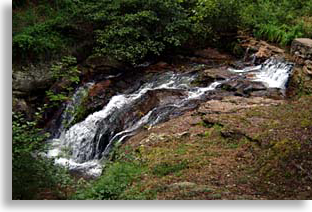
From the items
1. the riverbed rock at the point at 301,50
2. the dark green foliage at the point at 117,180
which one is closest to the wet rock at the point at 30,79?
the dark green foliage at the point at 117,180

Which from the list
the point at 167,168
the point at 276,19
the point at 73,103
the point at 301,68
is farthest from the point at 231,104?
the point at 276,19

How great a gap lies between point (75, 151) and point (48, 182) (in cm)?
526

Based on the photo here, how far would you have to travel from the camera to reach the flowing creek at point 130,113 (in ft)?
31.1

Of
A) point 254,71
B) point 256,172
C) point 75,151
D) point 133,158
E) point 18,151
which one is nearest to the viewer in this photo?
point 18,151

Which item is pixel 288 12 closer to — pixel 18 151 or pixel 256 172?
pixel 256 172

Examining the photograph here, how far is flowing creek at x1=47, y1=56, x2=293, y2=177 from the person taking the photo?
31.1 ft

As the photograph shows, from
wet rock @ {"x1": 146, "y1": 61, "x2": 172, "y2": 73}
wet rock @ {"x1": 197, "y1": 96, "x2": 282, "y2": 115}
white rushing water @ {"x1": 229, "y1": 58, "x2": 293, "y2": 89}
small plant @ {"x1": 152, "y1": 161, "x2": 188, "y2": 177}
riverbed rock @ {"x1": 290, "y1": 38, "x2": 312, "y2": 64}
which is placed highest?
riverbed rock @ {"x1": 290, "y1": 38, "x2": 312, "y2": 64}

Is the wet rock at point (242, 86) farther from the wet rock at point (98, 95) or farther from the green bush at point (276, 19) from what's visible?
the wet rock at point (98, 95)

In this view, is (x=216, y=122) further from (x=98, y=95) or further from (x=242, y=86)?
(x=98, y=95)

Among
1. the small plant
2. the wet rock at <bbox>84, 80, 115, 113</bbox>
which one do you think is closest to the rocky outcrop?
the small plant

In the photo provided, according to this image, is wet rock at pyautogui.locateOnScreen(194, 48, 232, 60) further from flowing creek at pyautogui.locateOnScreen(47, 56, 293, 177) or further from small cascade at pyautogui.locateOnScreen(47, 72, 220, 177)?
small cascade at pyautogui.locateOnScreen(47, 72, 220, 177)

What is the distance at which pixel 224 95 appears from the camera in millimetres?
10234

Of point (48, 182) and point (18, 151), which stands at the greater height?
point (18, 151)
